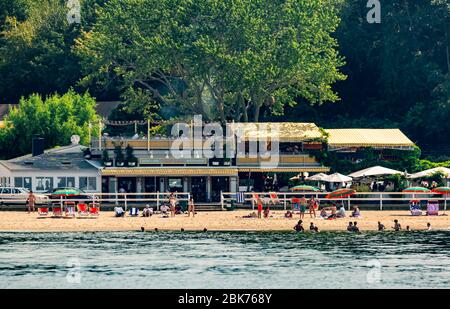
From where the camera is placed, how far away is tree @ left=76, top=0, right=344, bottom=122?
352 feet

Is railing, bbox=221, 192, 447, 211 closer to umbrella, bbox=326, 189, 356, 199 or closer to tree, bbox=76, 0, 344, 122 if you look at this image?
umbrella, bbox=326, 189, 356, 199

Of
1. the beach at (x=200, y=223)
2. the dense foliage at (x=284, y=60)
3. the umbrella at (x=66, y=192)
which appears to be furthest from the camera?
the dense foliage at (x=284, y=60)

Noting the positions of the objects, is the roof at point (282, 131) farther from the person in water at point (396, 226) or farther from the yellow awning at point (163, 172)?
the person in water at point (396, 226)

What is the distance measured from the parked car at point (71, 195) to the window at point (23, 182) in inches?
148

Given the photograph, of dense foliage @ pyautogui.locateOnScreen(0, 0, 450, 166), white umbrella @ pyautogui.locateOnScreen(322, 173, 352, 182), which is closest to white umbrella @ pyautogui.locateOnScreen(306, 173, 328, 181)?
white umbrella @ pyautogui.locateOnScreen(322, 173, 352, 182)

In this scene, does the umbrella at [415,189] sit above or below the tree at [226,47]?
below

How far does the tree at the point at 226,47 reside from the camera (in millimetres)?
107438

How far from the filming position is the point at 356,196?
300 ft

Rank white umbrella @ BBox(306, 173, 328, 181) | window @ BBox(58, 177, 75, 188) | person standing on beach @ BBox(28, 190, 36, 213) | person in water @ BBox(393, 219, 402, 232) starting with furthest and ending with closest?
window @ BBox(58, 177, 75, 188) < white umbrella @ BBox(306, 173, 328, 181) < person standing on beach @ BBox(28, 190, 36, 213) < person in water @ BBox(393, 219, 402, 232)

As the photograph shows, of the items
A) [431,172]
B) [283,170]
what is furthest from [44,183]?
[431,172]

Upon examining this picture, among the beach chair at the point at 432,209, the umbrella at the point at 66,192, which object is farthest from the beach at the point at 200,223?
the umbrella at the point at 66,192

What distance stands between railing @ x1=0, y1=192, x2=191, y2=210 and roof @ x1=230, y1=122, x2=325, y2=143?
27.0 ft

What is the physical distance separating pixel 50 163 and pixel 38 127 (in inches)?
624

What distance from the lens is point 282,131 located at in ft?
332
